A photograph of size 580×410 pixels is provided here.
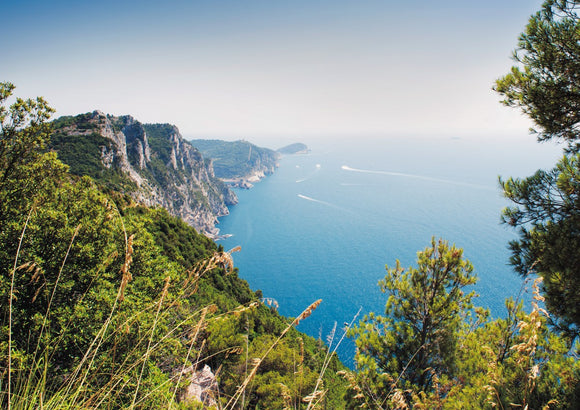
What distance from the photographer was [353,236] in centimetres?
8438

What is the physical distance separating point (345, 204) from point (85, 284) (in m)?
111

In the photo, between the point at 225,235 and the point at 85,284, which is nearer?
the point at 85,284

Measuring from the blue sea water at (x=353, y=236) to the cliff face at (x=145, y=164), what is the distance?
13775 millimetres

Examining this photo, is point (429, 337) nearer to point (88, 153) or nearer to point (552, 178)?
point (552, 178)

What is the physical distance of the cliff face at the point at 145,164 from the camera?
7362 centimetres

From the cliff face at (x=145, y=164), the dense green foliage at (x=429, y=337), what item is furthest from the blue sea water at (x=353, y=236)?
the dense green foliage at (x=429, y=337)

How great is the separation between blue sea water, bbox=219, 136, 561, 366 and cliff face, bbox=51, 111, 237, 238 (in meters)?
13.8

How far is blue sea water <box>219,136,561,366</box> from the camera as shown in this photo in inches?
2144

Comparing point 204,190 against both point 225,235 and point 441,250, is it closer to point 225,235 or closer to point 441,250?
point 225,235

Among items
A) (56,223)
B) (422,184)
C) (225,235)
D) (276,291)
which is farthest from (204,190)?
(56,223)

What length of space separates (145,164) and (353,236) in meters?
79.6

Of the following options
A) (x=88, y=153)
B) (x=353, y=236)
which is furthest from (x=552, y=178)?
(x=88, y=153)

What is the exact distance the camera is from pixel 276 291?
5981 cm

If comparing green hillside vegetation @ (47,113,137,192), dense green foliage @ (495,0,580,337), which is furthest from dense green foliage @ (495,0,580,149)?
green hillside vegetation @ (47,113,137,192)
